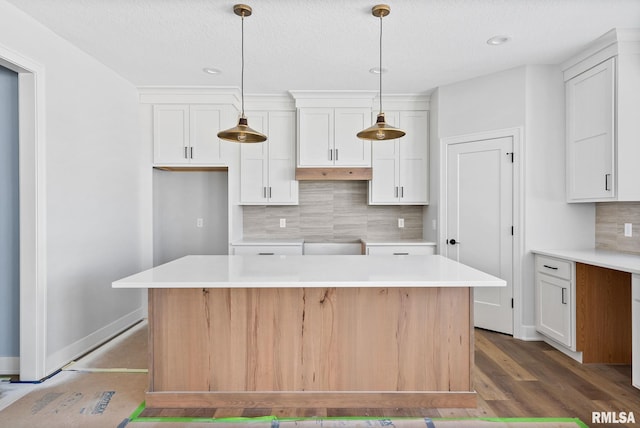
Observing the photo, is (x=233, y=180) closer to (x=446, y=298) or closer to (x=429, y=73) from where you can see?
(x=429, y=73)

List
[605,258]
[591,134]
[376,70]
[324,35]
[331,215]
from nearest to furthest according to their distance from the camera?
1. [605,258]
2. [324,35]
3. [591,134]
4. [376,70]
5. [331,215]

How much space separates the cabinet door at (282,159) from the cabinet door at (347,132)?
0.52m

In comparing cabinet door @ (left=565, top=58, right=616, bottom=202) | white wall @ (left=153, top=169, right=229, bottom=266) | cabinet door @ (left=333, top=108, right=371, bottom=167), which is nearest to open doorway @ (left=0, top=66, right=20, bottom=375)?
white wall @ (left=153, top=169, right=229, bottom=266)

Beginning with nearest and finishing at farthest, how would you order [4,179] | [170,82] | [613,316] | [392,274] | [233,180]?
[392,274] < [4,179] < [613,316] < [170,82] < [233,180]

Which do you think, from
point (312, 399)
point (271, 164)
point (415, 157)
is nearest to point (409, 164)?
point (415, 157)

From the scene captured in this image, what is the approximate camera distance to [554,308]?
2.97 m

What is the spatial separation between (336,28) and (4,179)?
268cm

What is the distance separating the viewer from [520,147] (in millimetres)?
3277

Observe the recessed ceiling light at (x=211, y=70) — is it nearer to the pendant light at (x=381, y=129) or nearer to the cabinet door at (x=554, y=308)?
the pendant light at (x=381, y=129)

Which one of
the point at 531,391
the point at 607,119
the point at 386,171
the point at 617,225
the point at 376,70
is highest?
the point at 376,70

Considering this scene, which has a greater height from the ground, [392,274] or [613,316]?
[392,274]

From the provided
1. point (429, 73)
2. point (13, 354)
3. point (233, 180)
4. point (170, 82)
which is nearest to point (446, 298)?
point (429, 73)

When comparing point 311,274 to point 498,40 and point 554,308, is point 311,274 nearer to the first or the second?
point 554,308

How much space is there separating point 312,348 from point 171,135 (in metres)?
2.95
